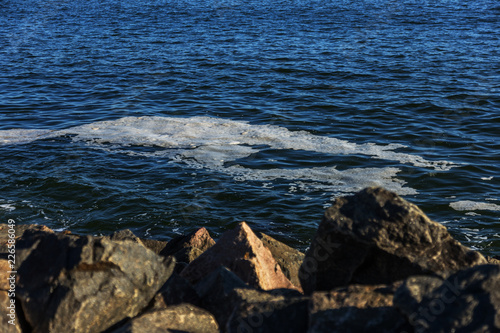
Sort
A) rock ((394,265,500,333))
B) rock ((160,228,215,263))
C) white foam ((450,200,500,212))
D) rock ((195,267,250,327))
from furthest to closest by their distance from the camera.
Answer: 1. white foam ((450,200,500,212))
2. rock ((160,228,215,263))
3. rock ((195,267,250,327))
4. rock ((394,265,500,333))

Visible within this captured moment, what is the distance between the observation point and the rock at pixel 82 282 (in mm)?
4828

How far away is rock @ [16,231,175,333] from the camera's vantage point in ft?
15.8

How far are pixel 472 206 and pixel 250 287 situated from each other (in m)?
7.07

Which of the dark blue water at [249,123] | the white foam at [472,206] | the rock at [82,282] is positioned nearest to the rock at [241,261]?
the rock at [82,282]

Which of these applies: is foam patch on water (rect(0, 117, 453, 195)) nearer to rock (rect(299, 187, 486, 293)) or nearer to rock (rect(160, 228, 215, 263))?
rock (rect(160, 228, 215, 263))

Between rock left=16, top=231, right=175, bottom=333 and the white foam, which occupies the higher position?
rock left=16, top=231, right=175, bottom=333

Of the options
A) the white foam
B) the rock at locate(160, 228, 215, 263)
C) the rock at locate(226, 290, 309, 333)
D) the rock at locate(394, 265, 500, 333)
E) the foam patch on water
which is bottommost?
the foam patch on water

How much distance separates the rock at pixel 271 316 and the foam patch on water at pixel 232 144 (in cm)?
722

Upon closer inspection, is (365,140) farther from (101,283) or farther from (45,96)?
(45,96)

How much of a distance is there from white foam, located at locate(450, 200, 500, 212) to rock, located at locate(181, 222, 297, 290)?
17.5 feet

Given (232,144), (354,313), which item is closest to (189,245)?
(354,313)

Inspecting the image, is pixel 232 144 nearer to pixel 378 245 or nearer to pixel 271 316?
pixel 378 245

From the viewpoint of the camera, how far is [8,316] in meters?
4.90

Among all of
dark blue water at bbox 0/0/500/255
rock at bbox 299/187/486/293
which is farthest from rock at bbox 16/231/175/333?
dark blue water at bbox 0/0/500/255
